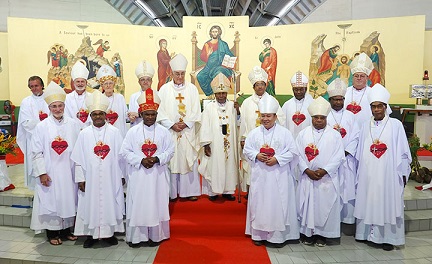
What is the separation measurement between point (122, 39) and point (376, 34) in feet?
24.3

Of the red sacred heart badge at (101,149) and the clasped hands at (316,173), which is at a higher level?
the red sacred heart badge at (101,149)

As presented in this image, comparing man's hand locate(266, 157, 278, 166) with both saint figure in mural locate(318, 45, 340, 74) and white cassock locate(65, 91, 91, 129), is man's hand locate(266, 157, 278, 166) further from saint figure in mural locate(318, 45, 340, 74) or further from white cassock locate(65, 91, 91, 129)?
saint figure in mural locate(318, 45, 340, 74)

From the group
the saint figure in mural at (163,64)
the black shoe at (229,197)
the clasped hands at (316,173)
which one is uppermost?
the saint figure in mural at (163,64)

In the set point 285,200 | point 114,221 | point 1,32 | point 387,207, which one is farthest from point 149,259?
point 1,32

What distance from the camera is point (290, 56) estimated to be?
1095 cm

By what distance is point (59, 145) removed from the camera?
4.85 meters

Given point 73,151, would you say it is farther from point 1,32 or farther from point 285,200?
point 1,32

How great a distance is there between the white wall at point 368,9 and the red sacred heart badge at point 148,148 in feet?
32.3

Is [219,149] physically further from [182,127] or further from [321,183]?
[321,183]

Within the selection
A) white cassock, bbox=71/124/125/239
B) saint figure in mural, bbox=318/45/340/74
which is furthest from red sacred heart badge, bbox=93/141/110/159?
saint figure in mural, bbox=318/45/340/74

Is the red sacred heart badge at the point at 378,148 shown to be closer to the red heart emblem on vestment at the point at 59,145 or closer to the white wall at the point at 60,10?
the red heart emblem on vestment at the point at 59,145

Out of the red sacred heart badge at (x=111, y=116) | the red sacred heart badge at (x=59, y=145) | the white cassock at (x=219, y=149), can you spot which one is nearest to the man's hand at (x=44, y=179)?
the red sacred heart badge at (x=59, y=145)

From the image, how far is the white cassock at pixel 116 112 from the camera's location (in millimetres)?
5910

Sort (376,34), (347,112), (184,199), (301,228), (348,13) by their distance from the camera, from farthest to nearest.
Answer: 1. (348,13)
2. (376,34)
3. (184,199)
4. (347,112)
5. (301,228)
